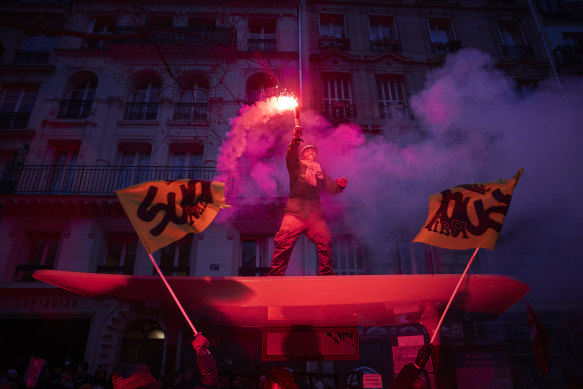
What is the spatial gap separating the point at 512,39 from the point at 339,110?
871cm

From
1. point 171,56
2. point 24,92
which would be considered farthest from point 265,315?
point 24,92

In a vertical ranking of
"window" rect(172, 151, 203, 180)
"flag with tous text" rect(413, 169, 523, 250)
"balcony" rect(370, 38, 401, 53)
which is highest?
"balcony" rect(370, 38, 401, 53)

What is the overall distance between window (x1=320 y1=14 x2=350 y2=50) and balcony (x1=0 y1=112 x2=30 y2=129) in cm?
1150

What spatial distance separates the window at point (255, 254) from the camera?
34.7 ft

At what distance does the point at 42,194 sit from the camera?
10.7 m

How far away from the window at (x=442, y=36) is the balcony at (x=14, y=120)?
15.9 meters

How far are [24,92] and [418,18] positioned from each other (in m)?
16.2

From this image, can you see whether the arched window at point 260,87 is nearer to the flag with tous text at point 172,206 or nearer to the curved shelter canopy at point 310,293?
the flag with tous text at point 172,206

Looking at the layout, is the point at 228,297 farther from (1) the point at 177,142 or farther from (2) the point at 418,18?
→ (2) the point at 418,18

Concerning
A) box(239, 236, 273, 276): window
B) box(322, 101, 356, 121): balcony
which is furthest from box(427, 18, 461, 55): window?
box(239, 236, 273, 276): window

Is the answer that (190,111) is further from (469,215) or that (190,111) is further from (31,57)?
(469,215)

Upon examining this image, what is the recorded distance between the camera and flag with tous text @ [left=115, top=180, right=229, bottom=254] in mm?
3771

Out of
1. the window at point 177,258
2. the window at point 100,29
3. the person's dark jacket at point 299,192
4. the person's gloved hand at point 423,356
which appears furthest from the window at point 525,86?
the window at point 100,29

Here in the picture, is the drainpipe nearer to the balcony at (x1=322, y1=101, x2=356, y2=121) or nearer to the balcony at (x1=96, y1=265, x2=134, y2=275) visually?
the balcony at (x1=322, y1=101, x2=356, y2=121)
